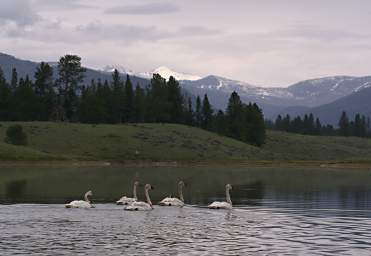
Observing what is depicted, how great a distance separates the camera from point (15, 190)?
211 feet

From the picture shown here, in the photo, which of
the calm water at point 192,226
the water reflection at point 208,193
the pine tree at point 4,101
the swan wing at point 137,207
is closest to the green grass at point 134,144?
the pine tree at point 4,101

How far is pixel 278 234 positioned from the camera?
35031 mm

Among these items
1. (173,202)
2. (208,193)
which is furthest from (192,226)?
(208,193)

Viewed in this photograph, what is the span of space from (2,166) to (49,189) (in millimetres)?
59474

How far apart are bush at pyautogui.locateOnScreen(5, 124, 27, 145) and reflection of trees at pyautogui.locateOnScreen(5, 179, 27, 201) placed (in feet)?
253

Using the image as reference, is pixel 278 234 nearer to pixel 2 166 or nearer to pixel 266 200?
pixel 266 200

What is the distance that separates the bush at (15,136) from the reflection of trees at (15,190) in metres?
77.0

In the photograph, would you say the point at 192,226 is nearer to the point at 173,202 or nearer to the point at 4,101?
the point at 173,202

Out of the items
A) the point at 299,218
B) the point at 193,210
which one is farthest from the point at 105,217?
the point at 299,218

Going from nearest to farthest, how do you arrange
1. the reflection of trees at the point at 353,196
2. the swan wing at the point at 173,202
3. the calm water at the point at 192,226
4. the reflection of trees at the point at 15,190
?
the calm water at the point at 192,226, the swan wing at the point at 173,202, the reflection of trees at the point at 353,196, the reflection of trees at the point at 15,190

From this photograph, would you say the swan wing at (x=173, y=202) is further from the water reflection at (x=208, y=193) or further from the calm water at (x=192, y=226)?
the water reflection at (x=208, y=193)

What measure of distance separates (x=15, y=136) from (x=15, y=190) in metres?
90.3

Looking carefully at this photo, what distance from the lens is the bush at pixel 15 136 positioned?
152000mm

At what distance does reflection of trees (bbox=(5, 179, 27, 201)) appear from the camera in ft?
185
